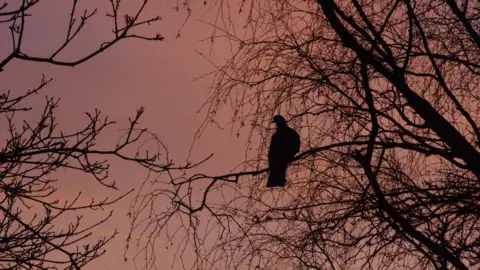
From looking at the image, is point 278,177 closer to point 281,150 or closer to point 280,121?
point 280,121

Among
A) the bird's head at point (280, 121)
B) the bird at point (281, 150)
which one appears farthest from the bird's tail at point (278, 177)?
the bird's head at point (280, 121)

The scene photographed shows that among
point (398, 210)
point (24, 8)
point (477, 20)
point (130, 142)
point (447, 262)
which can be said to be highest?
point (477, 20)

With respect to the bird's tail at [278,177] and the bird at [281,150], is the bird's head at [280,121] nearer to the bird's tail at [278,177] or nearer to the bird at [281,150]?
the bird at [281,150]

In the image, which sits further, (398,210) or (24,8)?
(398,210)

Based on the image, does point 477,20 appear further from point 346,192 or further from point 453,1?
point 346,192

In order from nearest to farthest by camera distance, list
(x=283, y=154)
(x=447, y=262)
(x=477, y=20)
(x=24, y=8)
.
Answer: (x=24, y=8) → (x=447, y=262) → (x=477, y=20) → (x=283, y=154)

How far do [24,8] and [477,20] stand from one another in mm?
3452

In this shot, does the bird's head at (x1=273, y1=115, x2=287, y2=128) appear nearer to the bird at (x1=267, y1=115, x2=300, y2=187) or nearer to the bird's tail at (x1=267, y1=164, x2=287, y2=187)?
the bird at (x1=267, y1=115, x2=300, y2=187)

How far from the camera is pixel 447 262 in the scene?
235 inches

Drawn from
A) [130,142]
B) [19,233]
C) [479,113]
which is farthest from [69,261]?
[479,113]

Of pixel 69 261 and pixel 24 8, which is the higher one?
pixel 24 8

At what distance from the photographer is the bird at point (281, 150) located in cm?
647

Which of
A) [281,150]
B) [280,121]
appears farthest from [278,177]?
[281,150]

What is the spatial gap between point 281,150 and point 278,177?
65 cm
